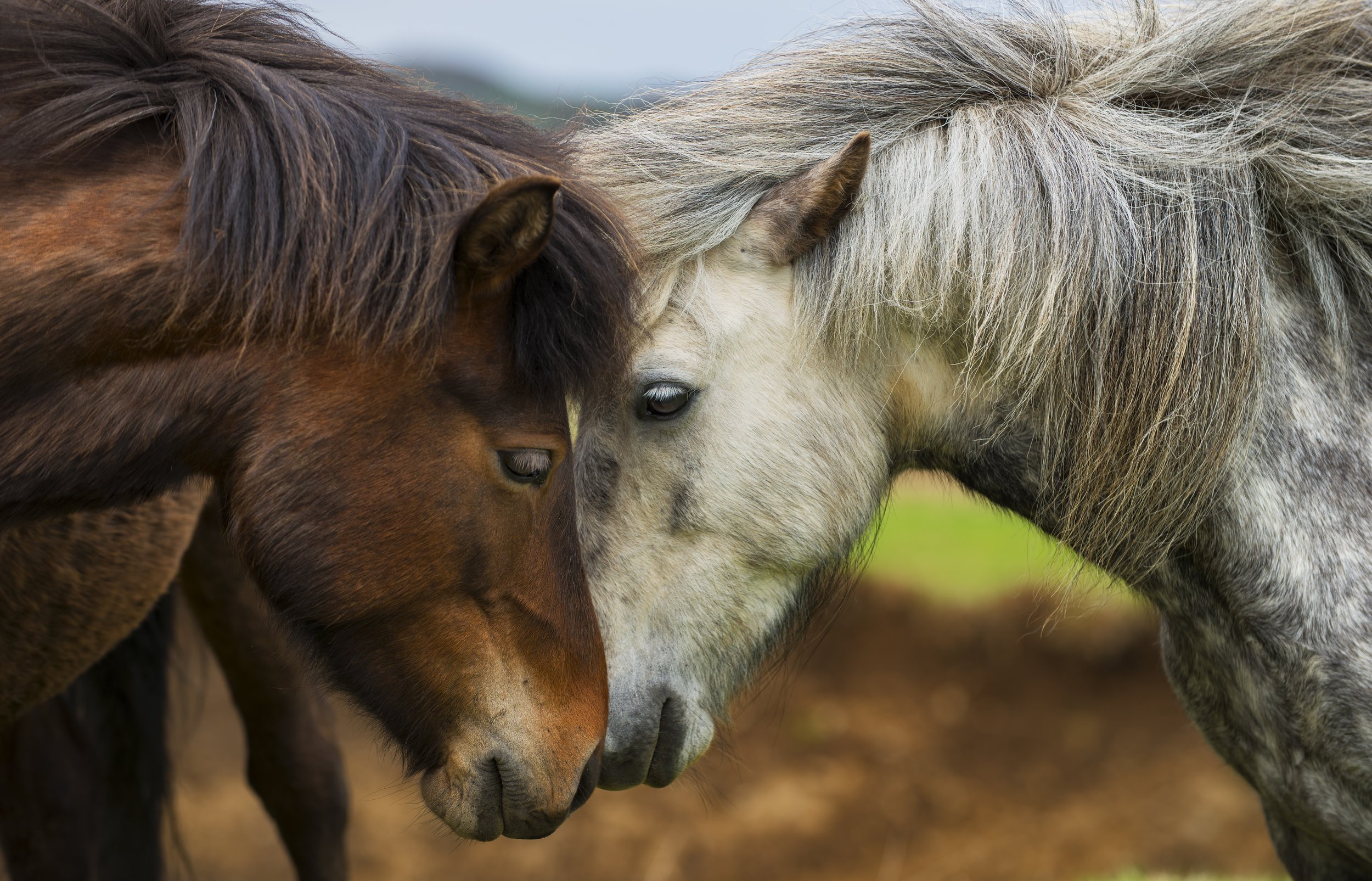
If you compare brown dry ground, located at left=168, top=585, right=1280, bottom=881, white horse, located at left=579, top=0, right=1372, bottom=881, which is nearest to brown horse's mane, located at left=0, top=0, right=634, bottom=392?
white horse, located at left=579, top=0, right=1372, bottom=881

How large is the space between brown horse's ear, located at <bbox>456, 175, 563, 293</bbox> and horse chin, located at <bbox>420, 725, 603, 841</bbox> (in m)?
0.92

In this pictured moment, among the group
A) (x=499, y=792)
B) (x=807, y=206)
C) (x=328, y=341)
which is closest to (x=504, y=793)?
(x=499, y=792)

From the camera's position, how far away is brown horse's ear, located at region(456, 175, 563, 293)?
1.79 meters

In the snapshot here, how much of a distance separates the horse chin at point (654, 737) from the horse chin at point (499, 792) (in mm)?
215

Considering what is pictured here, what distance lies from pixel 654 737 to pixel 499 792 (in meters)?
0.42

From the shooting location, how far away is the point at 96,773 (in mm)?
3826

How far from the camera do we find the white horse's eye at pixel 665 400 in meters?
2.36

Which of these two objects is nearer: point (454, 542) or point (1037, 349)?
point (454, 542)

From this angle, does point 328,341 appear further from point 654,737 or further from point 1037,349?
point 1037,349

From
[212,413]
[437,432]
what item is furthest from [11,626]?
[437,432]

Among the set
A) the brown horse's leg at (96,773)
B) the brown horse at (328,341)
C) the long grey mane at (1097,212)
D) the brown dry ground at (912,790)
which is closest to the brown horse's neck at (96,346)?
the brown horse at (328,341)

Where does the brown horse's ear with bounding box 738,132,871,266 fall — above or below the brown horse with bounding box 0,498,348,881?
above

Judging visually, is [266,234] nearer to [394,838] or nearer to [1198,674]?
[1198,674]

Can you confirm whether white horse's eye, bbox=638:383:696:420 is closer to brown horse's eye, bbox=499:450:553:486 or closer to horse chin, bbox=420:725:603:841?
brown horse's eye, bbox=499:450:553:486
